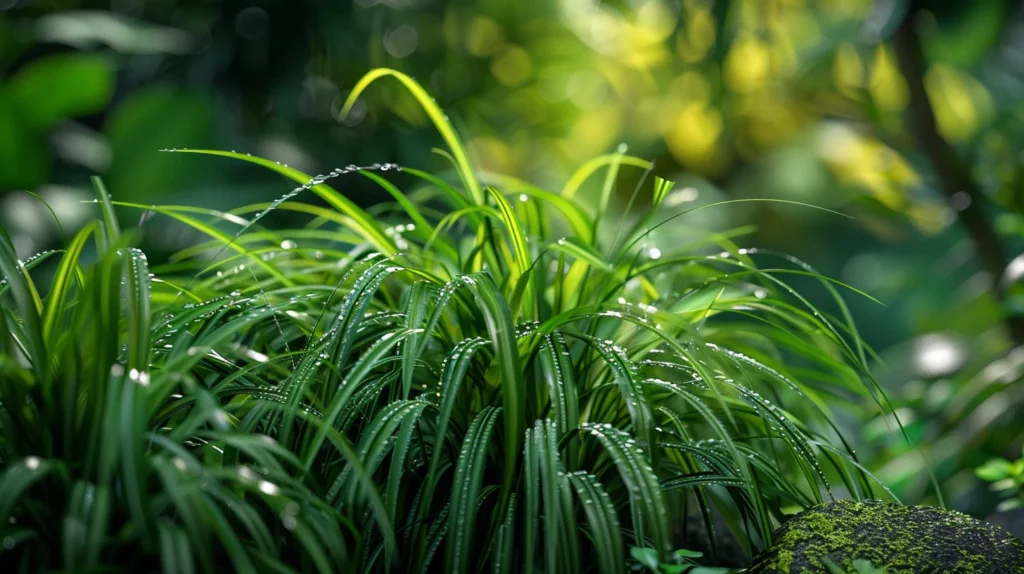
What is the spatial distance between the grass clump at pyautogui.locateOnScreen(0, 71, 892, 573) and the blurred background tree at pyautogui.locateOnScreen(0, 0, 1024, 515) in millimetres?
→ 466

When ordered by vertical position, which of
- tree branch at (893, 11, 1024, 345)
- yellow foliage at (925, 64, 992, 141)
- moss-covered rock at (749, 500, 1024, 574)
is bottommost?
moss-covered rock at (749, 500, 1024, 574)

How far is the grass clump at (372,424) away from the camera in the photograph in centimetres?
78

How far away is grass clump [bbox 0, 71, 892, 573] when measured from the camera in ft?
2.57

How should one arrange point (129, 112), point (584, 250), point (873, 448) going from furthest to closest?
point (129, 112) < point (873, 448) < point (584, 250)

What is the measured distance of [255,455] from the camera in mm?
789

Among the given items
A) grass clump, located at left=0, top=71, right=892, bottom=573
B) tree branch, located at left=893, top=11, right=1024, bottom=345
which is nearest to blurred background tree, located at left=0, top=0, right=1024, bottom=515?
tree branch, located at left=893, top=11, right=1024, bottom=345

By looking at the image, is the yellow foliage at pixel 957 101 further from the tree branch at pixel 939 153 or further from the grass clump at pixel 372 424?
the grass clump at pixel 372 424

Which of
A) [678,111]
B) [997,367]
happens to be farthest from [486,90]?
[997,367]

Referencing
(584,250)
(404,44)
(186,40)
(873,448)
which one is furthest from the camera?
(404,44)

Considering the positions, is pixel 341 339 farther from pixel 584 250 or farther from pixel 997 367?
pixel 997 367

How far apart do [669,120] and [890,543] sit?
460 cm

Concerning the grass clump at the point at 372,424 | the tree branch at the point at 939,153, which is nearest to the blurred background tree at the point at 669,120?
the tree branch at the point at 939,153

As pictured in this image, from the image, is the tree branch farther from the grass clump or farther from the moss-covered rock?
the moss-covered rock

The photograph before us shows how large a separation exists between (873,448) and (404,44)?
9.95ft
